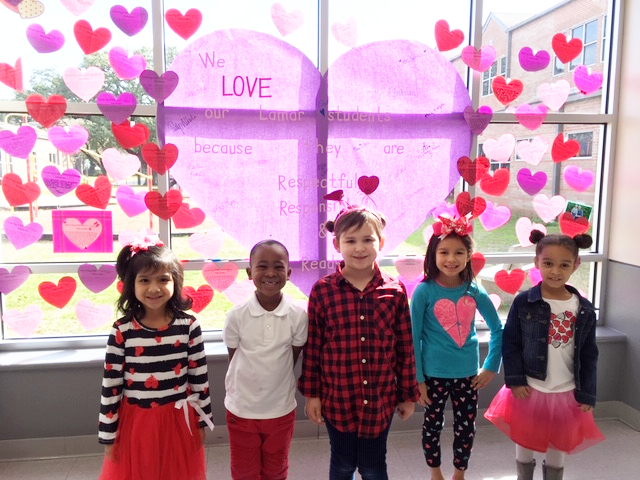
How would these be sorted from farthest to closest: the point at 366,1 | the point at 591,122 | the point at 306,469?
the point at 591,122 < the point at 366,1 < the point at 306,469

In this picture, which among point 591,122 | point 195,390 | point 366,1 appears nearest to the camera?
point 195,390

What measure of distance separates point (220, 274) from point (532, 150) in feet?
5.67

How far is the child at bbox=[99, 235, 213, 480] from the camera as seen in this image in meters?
1.63

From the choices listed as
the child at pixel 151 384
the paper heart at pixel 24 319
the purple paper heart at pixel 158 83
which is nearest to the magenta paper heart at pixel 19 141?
the purple paper heart at pixel 158 83

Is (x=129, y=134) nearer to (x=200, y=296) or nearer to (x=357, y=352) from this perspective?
(x=200, y=296)

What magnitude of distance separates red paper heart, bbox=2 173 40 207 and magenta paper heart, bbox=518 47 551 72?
243 centimetres

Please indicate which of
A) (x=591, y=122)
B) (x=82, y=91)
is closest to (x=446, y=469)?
(x=591, y=122)

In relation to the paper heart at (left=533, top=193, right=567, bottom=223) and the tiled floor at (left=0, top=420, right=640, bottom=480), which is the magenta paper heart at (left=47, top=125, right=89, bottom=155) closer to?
the tiled floor at (left=0, top=420, right=640, bottom=480)

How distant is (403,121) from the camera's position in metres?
2.47

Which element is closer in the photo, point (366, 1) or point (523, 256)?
point (366, 1)

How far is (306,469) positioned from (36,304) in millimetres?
1477

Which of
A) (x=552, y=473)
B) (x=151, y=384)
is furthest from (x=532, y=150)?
(x=151, y=384)

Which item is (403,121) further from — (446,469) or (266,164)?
(446,469)

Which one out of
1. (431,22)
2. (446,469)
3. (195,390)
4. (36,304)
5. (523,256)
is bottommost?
(446,469)
